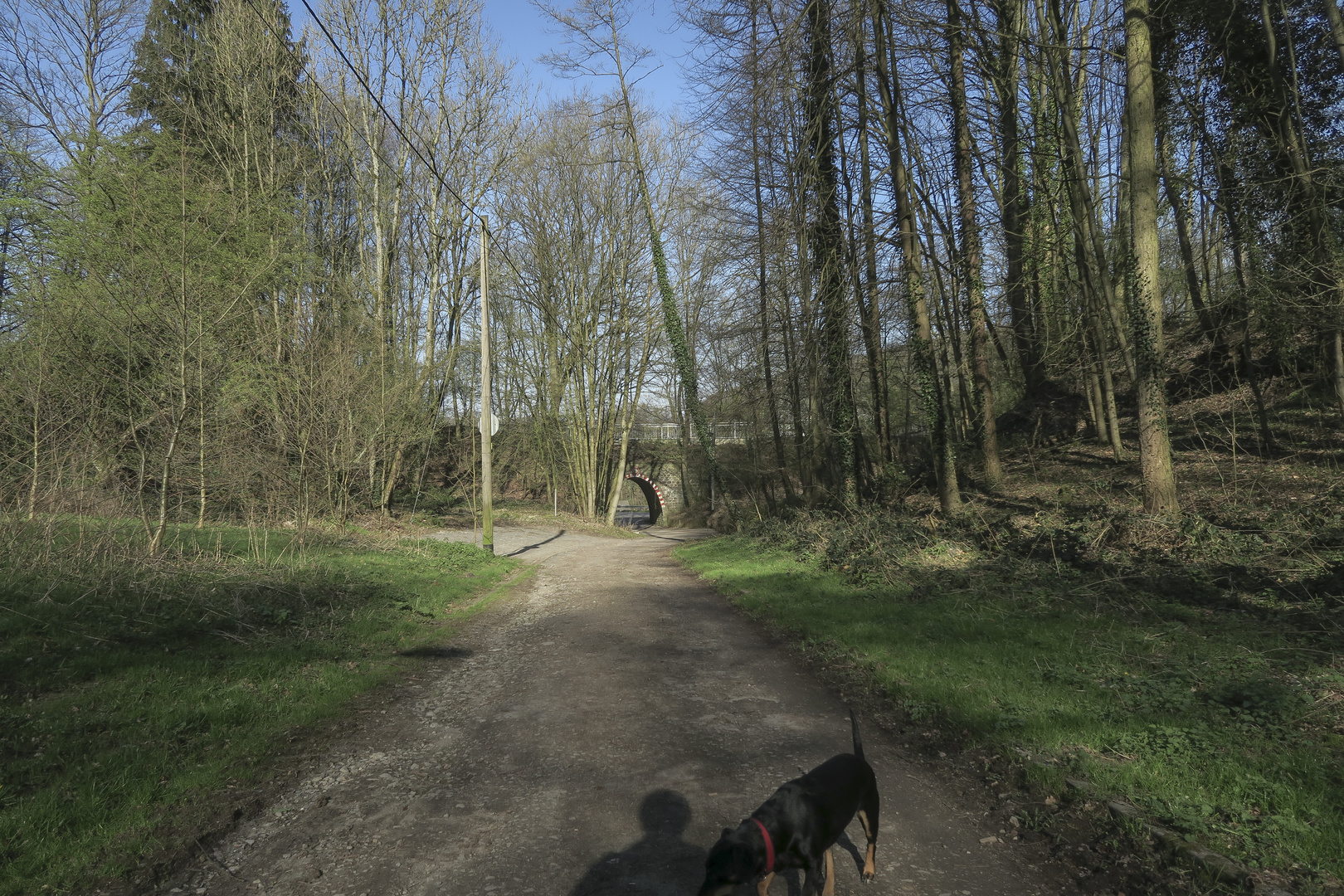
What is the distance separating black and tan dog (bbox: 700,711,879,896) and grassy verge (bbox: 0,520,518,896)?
3.15m

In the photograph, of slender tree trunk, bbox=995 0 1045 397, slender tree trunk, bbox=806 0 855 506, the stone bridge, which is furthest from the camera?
the stone bridge

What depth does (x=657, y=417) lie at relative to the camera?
41719 mm

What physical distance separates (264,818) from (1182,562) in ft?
32.3

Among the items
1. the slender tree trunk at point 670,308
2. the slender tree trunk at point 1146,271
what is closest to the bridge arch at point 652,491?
the slender tree trunk at point 670,308

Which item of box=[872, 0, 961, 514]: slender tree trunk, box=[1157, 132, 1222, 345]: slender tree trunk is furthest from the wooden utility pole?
box=[1157, 132, 1222, 345]: slender tree trunk

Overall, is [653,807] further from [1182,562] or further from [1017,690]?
[1182,562]

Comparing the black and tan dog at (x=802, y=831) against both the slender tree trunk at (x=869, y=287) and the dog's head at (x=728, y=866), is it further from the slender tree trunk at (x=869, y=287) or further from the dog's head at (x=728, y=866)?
the slender tree trunk at (x=869, y=287)

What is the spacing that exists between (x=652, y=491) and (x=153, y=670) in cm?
3698

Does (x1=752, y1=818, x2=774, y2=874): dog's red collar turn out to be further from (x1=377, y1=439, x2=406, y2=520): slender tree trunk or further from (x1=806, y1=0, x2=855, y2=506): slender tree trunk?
(x1=377, y1=439, x2=406, y2=520): slender tree trunk

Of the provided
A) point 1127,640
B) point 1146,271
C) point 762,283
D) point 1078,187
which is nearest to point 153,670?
point 1127,640

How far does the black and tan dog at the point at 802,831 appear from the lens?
2.65 m

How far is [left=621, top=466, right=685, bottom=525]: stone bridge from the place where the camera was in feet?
138

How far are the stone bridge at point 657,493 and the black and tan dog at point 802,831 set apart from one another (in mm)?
37532

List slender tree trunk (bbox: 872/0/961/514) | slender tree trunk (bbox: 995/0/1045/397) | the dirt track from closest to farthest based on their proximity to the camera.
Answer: the dirt track → slender tree trunk (bbox: 995/0/1045/397) → slender tree trunk (bbox: 872/0/961/514)
